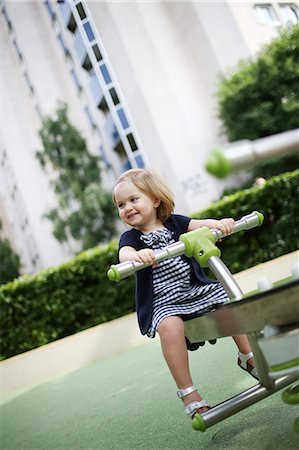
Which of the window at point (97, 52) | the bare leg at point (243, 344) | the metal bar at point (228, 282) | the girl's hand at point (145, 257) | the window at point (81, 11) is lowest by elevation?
the bare leg at point (243, 344)

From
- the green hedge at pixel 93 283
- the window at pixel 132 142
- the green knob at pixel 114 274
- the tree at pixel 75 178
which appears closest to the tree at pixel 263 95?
the window at pixel 132 142

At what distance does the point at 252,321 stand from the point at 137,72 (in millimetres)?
11044

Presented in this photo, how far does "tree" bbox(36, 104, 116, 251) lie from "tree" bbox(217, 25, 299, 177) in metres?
3.60

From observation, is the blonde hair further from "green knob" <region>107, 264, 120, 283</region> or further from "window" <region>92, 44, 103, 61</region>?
"window" <region>92, 44, 103, 61</region>

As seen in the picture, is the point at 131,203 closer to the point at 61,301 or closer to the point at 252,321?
the point at 252,321

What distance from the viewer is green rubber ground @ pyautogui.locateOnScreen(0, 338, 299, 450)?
113 cm

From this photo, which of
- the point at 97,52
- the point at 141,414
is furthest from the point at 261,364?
the point at 97,52

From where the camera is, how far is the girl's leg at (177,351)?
1087 millimetres

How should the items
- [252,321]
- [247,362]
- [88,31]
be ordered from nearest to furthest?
[252,321], [247,362], [88,31]

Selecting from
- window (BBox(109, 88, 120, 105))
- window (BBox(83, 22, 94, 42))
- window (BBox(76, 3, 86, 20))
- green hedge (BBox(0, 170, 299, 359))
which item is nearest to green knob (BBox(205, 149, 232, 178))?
green hedge (BBox(0, 170, 299, 359))

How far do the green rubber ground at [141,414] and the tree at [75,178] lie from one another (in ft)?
31.8

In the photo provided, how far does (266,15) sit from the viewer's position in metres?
9.34

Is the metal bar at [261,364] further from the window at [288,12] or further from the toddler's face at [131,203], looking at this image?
the window at [288,12]

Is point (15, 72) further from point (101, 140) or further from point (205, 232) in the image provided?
point (205, 232)
